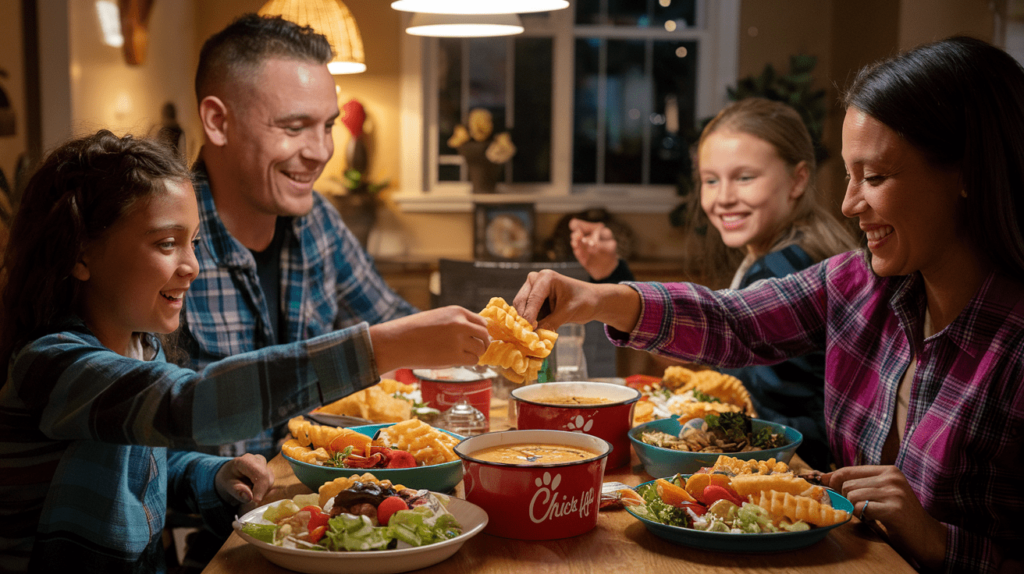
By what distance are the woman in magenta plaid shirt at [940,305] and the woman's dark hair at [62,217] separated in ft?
2.19

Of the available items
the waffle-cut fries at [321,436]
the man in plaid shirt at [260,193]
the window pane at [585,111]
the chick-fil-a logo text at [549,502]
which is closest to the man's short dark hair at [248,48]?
the man in plaid shirt at [260,193]

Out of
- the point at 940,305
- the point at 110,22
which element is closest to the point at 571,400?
the point at 940,305

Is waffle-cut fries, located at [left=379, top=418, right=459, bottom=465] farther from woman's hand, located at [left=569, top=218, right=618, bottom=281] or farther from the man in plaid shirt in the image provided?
woman's hand, located at [left=569, top=218, right=618, bottom=281]

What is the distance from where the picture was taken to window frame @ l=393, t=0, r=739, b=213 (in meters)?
5.65

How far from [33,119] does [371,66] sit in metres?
2.63

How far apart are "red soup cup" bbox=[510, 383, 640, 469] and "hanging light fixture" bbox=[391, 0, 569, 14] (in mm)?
971

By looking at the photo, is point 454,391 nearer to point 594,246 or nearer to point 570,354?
point 570,354

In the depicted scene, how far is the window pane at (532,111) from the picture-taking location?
19.3 feet

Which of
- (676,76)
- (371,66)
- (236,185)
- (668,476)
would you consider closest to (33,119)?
(236,185)

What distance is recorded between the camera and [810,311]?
5.55 ft

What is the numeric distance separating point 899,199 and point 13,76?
3.01 metres

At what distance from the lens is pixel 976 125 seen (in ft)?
4.20

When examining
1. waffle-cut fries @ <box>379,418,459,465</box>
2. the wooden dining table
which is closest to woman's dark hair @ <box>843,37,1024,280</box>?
the wooden dining table

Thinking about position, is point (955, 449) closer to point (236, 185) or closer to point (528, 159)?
point (236, 185)
